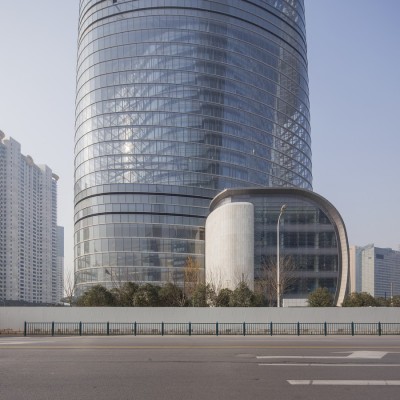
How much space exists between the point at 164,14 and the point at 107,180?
38.9 metres

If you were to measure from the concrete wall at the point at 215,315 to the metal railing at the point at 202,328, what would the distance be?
1.24 meters

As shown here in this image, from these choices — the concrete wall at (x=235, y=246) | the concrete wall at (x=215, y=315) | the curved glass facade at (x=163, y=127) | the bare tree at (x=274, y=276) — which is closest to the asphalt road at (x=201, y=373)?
the concrete wall at (x=215, y=315)

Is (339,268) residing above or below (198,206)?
below

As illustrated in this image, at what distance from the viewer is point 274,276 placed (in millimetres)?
65938

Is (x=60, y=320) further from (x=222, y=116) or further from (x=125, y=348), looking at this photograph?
(x=222, y=116)

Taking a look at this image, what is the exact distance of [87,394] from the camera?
1153 centimetres

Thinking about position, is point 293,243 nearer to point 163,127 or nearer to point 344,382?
point 163,127

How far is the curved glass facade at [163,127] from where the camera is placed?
99.4 metres

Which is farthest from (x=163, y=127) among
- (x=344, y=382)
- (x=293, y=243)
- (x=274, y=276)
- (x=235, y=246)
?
(x=344, y=382)

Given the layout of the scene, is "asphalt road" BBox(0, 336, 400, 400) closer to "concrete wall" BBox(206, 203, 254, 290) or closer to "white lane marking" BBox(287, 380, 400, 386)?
"white lane marking" BBox(287, 380, 400, 386)

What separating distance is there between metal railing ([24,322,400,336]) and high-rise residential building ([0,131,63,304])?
104 meters

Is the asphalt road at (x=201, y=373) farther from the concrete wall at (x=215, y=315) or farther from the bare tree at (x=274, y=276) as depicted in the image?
the bare tree at (x=274, y=276)

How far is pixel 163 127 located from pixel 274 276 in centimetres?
4804

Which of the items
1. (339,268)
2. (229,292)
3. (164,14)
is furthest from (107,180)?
(229,292)
